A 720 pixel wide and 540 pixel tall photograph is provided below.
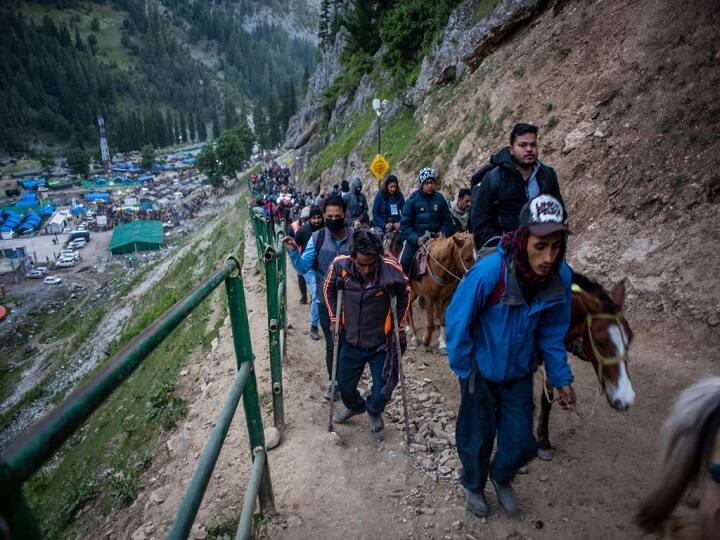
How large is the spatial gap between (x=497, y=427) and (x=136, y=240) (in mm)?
51659

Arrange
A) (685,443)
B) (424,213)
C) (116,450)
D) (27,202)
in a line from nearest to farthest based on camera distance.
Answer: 1. (685,443)
2. (116,450)
3. (424,213)
4. (27,202)

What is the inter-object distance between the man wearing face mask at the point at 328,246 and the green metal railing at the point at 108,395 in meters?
2.31

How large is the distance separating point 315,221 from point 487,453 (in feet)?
16.0

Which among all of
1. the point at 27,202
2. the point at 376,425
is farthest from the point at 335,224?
the point at 27,202

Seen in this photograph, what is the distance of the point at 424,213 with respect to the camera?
23.0ft

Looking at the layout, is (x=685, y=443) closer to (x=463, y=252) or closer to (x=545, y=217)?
(x=545, y=217)

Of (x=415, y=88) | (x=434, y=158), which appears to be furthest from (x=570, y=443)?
(x=415, y=88)

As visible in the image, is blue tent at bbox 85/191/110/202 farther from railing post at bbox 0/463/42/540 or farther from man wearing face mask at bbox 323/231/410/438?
railing post at bbox 0/463/42/540

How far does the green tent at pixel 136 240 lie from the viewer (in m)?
47.9

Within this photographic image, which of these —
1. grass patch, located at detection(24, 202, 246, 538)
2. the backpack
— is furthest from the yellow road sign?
the backpack

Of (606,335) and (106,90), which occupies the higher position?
(106,90)

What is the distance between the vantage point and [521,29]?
15.0 meters

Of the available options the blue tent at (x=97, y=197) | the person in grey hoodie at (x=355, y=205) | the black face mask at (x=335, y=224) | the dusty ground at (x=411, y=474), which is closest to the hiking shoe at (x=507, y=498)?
the dusty ground at (x=411, y=474)

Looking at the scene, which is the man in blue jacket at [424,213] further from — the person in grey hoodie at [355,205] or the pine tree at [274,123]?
the pine tree at [274,123]
